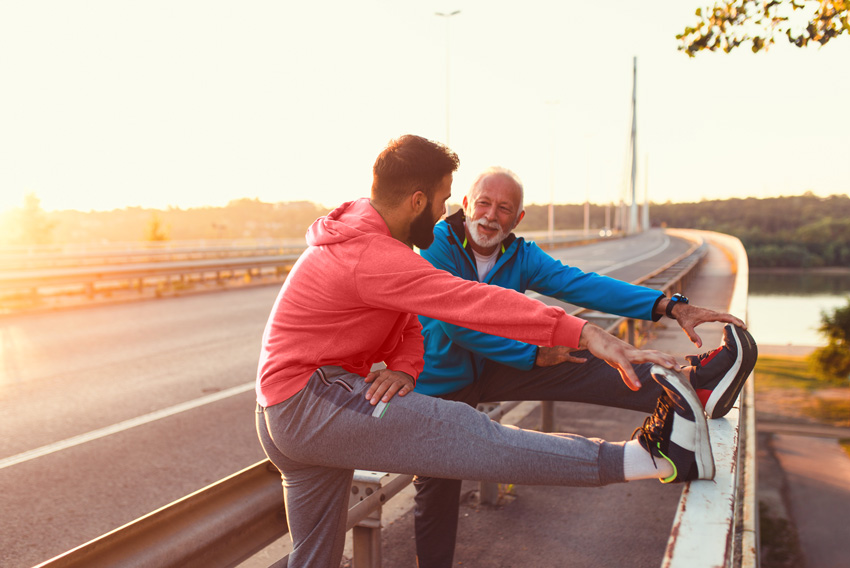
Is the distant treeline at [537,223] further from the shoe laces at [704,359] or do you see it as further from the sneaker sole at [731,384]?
the sneaker sole at [731,384]

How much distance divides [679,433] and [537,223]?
14332 centimetres

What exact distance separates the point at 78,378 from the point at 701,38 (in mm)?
7512

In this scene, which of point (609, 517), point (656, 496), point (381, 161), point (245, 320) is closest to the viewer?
point (381, 161)

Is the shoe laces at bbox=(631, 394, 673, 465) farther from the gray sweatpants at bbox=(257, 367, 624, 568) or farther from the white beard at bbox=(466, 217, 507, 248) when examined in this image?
the white beard at bbox=(466, 217, 507, 248)

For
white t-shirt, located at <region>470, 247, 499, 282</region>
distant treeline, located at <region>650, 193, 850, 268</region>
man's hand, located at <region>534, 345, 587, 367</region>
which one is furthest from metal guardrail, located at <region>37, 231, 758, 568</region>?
distant treeline, located at <region>650, 193, 850, 268</region>

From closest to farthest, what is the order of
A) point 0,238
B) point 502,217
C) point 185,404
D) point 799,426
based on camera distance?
1. point 502,217
2. point 185,404
3. point 799,426
4. point 0,238

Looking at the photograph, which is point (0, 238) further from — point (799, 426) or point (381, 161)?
point (381, 161)

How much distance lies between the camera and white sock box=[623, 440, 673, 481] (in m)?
1.92

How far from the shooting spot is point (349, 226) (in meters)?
2.03

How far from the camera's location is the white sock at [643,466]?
1.92 metres

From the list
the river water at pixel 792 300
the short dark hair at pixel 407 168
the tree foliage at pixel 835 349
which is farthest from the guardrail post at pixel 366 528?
the river water at pixel 792 300

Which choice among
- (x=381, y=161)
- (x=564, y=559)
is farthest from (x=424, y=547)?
(x=381, y=161)

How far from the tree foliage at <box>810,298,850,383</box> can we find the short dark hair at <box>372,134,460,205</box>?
33478 mm

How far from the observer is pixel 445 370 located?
3.05m
